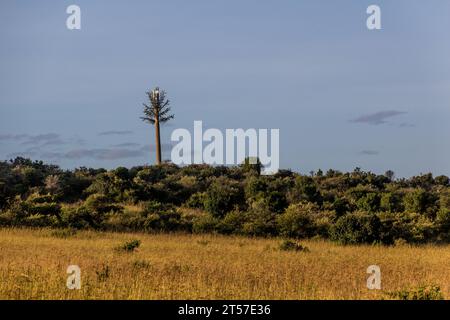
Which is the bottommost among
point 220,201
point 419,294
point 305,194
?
point 305,194

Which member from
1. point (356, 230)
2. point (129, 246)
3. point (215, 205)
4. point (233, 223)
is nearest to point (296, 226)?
point (233, 223)

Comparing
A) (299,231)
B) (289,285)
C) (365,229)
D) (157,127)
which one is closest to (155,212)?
(299,231)

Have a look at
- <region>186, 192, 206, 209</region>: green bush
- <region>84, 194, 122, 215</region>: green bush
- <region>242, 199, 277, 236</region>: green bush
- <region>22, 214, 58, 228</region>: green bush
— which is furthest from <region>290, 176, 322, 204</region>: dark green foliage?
<region>22, 214, 58, 228</region>: green bush

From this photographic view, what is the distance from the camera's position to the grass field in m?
15.5

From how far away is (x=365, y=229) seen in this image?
1330 inches

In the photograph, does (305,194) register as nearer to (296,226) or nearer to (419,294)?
(296,226)

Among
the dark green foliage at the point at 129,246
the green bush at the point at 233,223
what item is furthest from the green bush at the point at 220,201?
the dark green foliage at the point at 129,246

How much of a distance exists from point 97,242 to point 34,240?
2601 mm

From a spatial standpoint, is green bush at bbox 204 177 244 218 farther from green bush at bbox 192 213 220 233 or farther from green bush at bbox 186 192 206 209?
green bush at bbox 192 213 220 233

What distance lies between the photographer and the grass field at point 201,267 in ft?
51.0

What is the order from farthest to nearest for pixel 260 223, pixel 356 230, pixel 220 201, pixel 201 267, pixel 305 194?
pixel 305 194 → pixel 220 201 → pixel 260 223 → pixel 356 230 → pixel 201 267

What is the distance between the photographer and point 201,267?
21594 millimetres

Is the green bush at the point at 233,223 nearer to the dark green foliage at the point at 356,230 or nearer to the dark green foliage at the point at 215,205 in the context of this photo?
the dark green foliage at the point at 215,205

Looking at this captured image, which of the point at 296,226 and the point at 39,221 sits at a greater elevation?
the point at 39,221
